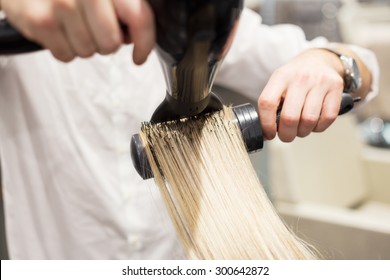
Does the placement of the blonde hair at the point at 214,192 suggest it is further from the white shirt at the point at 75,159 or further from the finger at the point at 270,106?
the white shirt at the point at 75,159

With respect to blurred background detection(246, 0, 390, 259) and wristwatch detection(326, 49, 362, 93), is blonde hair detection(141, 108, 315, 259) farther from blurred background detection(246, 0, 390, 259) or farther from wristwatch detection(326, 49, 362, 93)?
blurred background detection(246, 0, 390, 259)

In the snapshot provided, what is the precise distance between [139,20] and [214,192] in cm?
21

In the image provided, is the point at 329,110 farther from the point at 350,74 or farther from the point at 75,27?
the point at 75,27

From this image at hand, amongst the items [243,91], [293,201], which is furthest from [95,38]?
[293,201]

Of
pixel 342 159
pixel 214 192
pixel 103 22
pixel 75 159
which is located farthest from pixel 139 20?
pixel 342 159

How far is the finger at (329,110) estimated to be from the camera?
52cm

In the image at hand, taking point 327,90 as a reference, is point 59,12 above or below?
above

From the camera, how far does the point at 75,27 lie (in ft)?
1.04

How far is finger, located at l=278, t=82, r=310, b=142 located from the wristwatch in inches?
4.6

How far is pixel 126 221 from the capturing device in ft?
2.62

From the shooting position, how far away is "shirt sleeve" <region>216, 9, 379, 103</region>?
0.83 meters

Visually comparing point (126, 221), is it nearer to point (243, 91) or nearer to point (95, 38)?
point (243, 91)

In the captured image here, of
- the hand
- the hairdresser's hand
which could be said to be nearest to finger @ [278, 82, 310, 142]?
the hand
